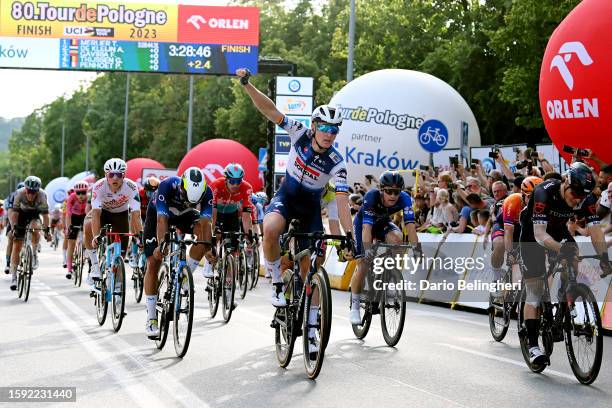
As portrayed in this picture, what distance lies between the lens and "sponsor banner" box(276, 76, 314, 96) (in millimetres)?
32312

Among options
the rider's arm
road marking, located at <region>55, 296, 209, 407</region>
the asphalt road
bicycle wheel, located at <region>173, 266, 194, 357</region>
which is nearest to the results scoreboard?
the asphalt road

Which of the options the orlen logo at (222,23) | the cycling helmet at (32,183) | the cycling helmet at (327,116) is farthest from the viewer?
the orlen logo at (222,23)

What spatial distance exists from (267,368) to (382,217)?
2955mm

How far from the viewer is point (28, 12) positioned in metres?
34.2

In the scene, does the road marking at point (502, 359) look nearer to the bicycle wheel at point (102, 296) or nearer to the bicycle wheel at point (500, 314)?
the bicycle wheel at point (500, 314)

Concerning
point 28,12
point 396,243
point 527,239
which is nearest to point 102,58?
point 28,12

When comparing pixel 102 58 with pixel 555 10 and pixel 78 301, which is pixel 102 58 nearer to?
pixel 555 10

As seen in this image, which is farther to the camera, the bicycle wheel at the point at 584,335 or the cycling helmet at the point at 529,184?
the cycling helmet at the point at 529,184

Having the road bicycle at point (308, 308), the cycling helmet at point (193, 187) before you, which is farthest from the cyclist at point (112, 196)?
the road bicycle at point (308, 308)

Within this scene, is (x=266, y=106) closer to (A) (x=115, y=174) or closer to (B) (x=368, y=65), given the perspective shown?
(A) (x=115, y=174)

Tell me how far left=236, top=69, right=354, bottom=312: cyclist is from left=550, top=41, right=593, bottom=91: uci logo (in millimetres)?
7463

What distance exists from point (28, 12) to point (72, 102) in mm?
93002

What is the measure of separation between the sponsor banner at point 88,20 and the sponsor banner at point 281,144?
5.31 meters

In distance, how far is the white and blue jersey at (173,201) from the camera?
1073 centimetres
